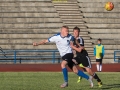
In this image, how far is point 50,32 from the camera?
3803 centimetres

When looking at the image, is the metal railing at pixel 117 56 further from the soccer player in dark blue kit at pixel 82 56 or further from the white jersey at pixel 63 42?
the white jersey at pixel 63 42

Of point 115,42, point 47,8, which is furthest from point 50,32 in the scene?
point 115,42

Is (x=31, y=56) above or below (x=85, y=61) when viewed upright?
below

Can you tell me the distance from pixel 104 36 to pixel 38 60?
5223 mm

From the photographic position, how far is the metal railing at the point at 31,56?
119ft

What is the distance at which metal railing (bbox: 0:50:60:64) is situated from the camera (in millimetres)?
36156

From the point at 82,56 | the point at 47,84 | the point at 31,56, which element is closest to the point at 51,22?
the point at 31,56

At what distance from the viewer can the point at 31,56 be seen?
36.4 metres

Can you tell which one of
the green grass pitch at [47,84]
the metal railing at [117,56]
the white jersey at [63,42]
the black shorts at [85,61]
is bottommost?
the metal railing at [117,56]

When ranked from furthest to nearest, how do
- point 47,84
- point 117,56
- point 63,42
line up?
1. point 117,56
2. point 47,84
3. point 63,42

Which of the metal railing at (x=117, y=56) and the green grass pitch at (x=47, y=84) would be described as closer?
the green grass pitch at (x=47, y=84)

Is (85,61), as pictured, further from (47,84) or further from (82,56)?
(47,84)

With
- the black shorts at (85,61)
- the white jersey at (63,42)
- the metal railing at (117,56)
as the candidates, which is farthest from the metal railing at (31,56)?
the white jersey at (63,42)

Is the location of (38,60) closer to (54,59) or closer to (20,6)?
(54,59)
